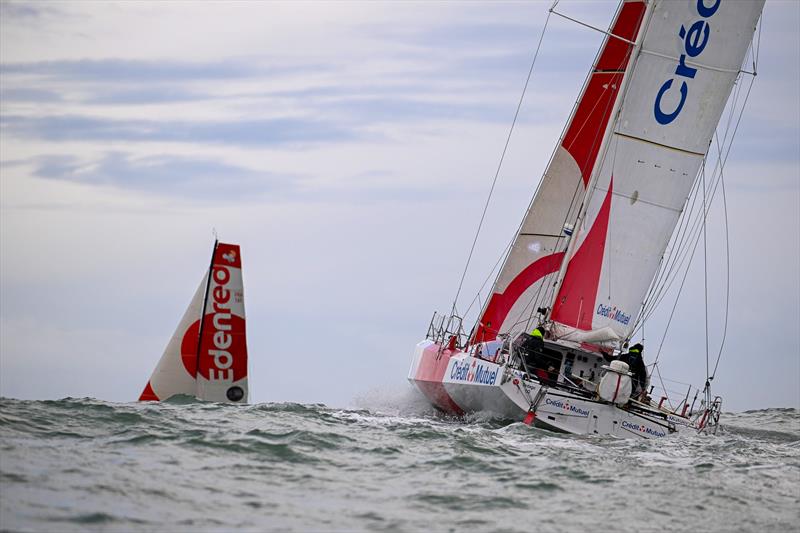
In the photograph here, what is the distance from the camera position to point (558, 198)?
803 inches

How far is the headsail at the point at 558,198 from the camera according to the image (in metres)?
20.0

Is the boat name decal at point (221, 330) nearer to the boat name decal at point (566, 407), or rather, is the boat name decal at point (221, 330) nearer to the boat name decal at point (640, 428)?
the boat name decal at point (566, 407)

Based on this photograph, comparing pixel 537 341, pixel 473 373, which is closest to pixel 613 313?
pixel 537 341

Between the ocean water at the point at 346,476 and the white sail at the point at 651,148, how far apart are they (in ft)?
11.4

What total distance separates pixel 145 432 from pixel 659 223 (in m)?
8.91

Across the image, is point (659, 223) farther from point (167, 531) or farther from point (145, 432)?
point (167, 531)

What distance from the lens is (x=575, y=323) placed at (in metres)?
16.5

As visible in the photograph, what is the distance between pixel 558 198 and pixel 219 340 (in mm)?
8035

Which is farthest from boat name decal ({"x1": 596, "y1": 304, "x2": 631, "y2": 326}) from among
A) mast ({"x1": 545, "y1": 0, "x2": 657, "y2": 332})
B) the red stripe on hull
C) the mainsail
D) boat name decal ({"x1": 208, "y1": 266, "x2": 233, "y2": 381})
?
boat name decal ({"x1": 208, "y1": 266, "x2": 233, "y2": 381})

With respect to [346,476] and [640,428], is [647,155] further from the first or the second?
[346,476]

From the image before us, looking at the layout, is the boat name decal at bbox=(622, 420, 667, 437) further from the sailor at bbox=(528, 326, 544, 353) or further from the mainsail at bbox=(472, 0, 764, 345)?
the mainsail at bbox=(472, 0, 764, 345)

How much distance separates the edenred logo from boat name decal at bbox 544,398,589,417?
13.2 ft

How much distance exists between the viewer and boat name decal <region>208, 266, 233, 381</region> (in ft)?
48.1

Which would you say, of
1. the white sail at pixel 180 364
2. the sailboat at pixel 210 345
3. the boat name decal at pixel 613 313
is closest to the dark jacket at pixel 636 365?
the boat name decal at pixel 613 313
